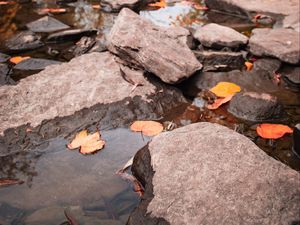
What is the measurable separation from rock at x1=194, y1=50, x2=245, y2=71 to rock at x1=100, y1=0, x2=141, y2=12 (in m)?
3.22

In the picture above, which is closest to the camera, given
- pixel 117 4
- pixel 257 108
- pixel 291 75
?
pixel 257 108

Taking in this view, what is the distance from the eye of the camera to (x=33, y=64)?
4.24m

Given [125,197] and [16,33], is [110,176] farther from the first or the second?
[16,33]

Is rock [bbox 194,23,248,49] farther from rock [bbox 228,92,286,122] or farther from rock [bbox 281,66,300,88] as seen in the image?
rock [bbox 228,92,286,122]

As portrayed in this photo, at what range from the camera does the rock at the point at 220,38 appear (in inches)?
179

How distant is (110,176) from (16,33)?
3.96 meters

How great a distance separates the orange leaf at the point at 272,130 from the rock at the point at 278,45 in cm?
140

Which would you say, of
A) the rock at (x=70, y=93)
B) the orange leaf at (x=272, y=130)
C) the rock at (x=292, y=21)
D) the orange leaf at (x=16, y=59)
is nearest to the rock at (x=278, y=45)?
the rock at (x=292, y=21)

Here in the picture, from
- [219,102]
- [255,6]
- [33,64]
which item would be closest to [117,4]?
[255,6]

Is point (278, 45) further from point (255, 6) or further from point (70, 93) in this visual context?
point (255, 6)

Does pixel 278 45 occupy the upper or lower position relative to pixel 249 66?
upper

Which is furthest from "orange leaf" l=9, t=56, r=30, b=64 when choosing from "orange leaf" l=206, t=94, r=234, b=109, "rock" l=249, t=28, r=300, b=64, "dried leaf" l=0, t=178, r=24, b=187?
"rock" l=249, t=28, r=300, b=64

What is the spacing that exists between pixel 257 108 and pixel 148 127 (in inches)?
42.2

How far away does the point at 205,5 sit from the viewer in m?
7.48
